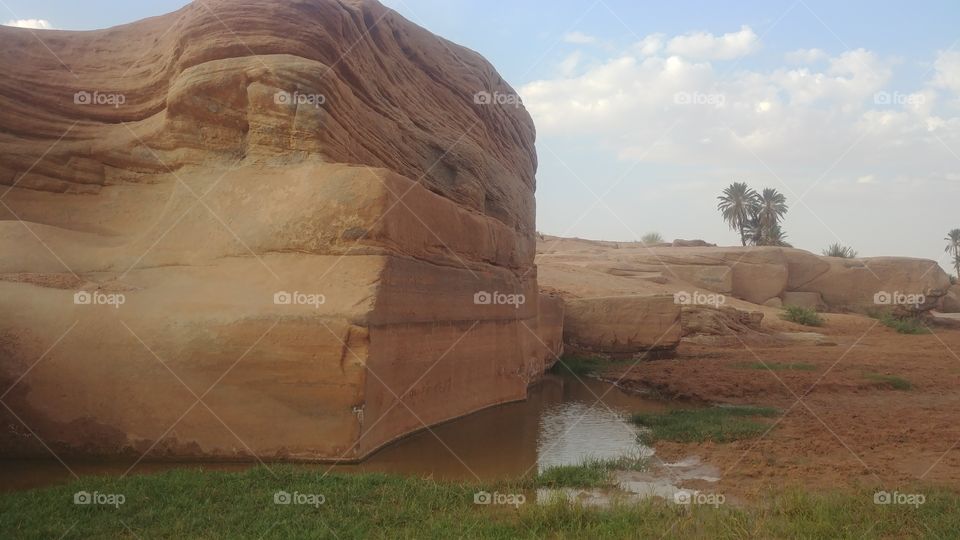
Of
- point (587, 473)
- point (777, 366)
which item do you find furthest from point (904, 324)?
point (587, 473)

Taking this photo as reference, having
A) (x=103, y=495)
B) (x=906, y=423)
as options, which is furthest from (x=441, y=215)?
(x=906, y=423)

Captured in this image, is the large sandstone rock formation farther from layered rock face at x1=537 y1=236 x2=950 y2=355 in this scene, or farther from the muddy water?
the muddy water

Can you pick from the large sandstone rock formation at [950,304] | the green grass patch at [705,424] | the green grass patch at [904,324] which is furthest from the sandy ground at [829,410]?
the large sandstone rock formation at [950,304]

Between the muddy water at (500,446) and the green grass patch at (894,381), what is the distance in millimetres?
4765

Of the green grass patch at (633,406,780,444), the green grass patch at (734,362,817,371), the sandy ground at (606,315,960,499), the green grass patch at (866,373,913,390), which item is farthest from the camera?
the green grass patch at (734,362,817,371)

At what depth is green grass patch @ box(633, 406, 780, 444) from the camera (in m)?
8.33

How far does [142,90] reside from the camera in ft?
28.2

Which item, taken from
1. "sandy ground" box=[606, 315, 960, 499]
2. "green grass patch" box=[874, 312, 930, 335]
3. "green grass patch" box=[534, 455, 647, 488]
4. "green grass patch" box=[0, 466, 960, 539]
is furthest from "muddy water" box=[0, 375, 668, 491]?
"green grass patch" box=[874, 312, 930, 335]

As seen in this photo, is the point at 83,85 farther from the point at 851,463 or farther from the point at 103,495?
the point at 851,463

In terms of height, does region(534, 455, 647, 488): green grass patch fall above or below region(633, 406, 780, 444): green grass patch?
above

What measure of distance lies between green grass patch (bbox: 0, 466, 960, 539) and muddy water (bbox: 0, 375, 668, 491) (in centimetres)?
61

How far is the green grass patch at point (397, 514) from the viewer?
438 centimetres

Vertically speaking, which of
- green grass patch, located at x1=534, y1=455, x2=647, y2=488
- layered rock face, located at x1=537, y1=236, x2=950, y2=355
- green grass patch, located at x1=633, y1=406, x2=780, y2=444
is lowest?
green grass patch, located at x1=633, y1=406, x2=780, y2=444

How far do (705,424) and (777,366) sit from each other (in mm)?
7475
